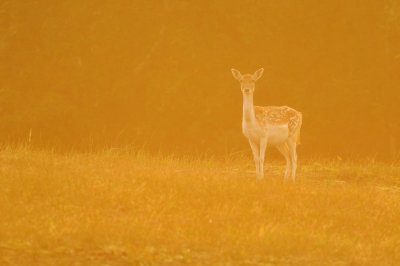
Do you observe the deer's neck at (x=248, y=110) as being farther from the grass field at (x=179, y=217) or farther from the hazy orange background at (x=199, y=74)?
the hazy orange background at (x=199, y=74)

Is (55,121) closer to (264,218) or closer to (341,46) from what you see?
(341,46)

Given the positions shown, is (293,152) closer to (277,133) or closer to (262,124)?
(277,133)

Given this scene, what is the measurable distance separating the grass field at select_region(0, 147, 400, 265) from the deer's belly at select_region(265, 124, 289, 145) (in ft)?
2.96

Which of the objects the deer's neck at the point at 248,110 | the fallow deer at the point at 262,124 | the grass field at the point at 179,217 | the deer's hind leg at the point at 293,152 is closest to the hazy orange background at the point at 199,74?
the deer's hind leg at the point at 293,152

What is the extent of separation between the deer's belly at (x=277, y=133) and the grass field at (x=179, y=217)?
901 millimetres

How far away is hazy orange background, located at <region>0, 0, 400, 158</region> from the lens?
19812mm

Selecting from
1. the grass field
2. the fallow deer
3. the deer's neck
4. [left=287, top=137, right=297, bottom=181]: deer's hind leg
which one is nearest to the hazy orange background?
[left=287, top=137, right=297, bottom=181]: deer's hind leg

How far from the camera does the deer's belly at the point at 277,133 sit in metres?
14.8

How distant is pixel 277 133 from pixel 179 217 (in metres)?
4.71

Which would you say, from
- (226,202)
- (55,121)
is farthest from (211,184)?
(55,121)

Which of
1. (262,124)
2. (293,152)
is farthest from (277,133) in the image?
(293,152)

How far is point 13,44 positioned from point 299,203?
1124cm

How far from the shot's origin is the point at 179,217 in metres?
10.7

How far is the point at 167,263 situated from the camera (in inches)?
348
